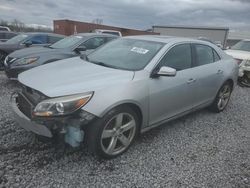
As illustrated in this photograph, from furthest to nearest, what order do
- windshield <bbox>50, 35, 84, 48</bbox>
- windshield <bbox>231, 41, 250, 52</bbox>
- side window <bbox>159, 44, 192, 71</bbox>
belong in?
1. windshield <bbox>231, 41, 250, 52</bbox>
2. windshield <bbox>50, 35, 84, 48</bbox>
3. side window <bbox>159, 44, 192, 71</bbox>

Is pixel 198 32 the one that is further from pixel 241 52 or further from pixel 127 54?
pixel 127 54

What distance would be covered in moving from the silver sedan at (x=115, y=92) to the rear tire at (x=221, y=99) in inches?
22.2

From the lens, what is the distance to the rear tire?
16.9 feet

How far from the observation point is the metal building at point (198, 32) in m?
45.1

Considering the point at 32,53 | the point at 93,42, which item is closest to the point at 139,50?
the point at 32,53

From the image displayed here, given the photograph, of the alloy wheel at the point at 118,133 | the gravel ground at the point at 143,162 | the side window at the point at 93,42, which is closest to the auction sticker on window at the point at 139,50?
the alloy wheel at the point at 118,133

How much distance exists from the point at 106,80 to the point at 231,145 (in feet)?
7.52

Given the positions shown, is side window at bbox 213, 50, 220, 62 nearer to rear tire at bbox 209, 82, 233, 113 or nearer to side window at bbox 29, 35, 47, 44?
rear tire at bbox 209, 82, 233, 113

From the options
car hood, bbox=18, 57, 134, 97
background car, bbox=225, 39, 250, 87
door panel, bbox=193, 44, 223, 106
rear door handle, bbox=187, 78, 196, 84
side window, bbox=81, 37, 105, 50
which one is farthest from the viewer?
background car, bbox=225, 39, 250, 87

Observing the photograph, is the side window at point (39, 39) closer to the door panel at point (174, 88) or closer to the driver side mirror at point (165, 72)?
the door panel at point (174, 88)

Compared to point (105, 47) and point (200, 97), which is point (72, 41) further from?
point (200, 97)

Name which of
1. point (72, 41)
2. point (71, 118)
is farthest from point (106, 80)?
point (72, 41)

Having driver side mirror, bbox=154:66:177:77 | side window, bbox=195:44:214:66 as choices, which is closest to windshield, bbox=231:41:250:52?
side window, bbox=195:44:214:66

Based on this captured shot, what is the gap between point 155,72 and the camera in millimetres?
3422
